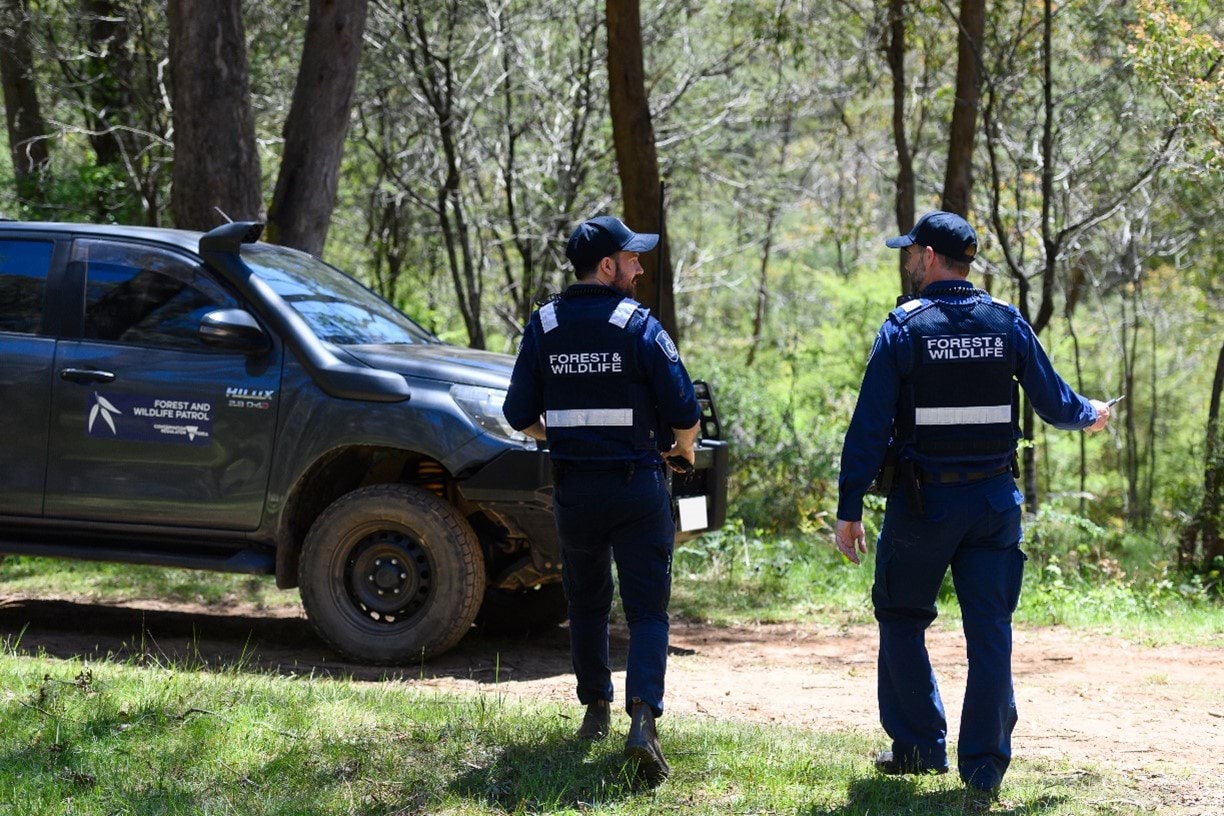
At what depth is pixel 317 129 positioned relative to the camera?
32.1 ft

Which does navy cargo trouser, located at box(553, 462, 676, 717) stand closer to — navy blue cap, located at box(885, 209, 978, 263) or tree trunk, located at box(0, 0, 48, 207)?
navy blue cap, located at box(885, 209, 978, 263)

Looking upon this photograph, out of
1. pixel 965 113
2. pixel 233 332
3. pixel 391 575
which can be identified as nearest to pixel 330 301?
pixel 233 332

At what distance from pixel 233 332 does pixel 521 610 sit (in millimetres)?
2165

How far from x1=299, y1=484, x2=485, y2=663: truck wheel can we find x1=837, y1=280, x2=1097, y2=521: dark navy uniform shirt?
7.86ft

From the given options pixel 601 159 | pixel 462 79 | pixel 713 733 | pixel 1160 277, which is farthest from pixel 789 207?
pixel 713 733

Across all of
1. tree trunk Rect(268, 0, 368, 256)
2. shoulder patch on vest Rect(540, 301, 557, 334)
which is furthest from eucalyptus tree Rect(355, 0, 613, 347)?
shoulder patch on vest Rect(540, 301, 557, 334)

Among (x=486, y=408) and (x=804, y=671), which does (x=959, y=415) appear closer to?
(x=486, y=408)

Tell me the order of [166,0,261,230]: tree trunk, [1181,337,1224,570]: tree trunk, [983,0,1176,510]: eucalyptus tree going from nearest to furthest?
1. [166,0,261,230]: tree trunk
2. [1181,337,1224,570]: tree trunk
3. [983,0,1176,510]: eucalyptus tree

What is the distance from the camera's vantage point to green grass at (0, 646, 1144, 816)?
166 inches

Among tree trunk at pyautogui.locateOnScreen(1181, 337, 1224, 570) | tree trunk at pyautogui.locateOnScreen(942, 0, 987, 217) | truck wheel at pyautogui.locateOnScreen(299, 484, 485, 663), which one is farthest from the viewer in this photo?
tree trunk at pyautogui.locateOnScreen(942, 0, 987, 217)

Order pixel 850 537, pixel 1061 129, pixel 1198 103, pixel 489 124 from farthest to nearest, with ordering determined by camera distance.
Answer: pixel 489 124, pixel 1061 129, pixel 1198 103, pixel 850 537

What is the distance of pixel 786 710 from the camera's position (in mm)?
6062

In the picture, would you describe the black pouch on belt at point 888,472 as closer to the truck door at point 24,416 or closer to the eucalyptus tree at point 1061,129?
the truck door at point 24,416

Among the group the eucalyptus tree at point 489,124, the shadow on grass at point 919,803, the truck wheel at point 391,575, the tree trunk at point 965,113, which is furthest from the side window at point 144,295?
the eucalyptus tree at point 489,124
